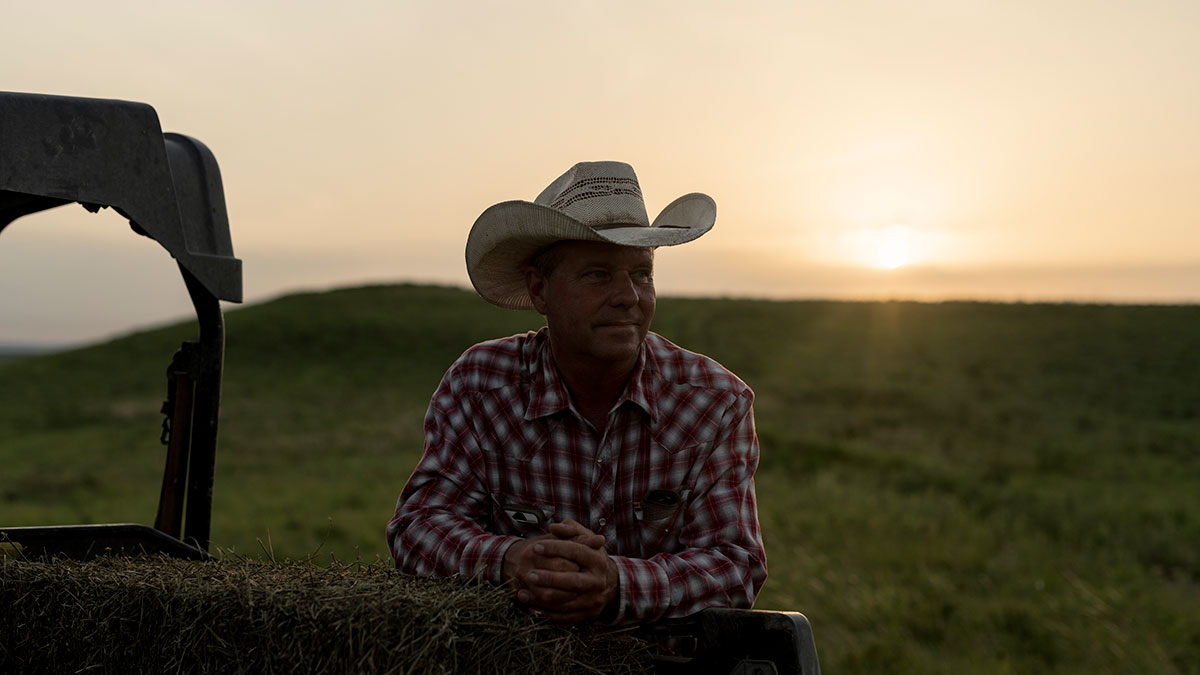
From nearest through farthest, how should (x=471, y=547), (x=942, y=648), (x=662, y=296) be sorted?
(x=471, y=547) < (x=942, y=648) < (x=662, y=296)

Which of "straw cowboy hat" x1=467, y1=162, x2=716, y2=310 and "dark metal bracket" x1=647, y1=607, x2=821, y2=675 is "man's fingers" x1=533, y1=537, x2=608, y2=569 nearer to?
"dark metal bracket" x1=647, y1=607, x2=821, y2=675

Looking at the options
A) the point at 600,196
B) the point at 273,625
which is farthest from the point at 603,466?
the point at 273,625

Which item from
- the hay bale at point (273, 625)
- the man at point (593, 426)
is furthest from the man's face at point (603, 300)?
the hay bale at point (273, 625)

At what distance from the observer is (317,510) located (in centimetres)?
1612

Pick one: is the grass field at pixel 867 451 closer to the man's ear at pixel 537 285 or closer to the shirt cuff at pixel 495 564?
the shirt cuff at pixel 495 564

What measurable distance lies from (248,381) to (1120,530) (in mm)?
31695

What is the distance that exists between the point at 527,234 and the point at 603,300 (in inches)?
13.7

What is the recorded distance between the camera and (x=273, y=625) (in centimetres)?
286

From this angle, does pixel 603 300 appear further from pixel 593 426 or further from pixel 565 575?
pixel 565 575

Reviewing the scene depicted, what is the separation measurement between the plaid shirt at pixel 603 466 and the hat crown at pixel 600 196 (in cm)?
48

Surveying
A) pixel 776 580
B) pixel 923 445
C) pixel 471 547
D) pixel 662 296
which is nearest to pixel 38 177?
pixel 471 547

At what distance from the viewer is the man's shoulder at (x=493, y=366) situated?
12.0 ft

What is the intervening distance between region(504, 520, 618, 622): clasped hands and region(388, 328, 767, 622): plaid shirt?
37cm

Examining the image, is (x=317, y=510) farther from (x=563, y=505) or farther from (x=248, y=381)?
(x=248, y=381)
